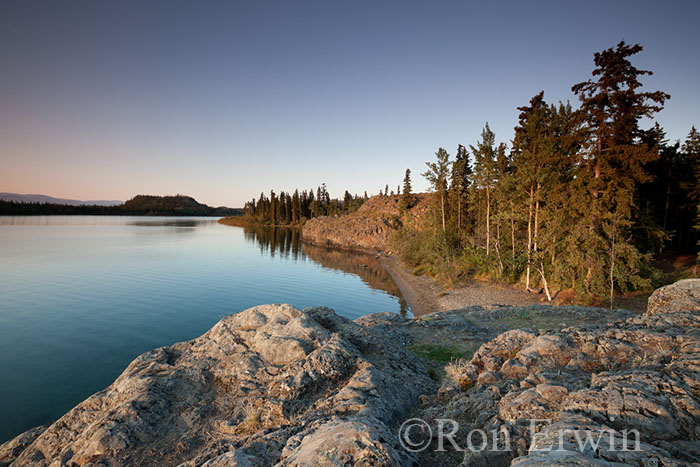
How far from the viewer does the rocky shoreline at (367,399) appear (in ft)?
10.9

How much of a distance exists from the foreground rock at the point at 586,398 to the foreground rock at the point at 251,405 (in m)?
1.16

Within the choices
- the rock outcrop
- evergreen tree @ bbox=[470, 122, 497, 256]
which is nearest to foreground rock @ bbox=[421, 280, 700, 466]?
evergreen tree @ bbox=[470, 122, 497, 256]

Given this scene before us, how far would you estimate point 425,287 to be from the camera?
34031 mm

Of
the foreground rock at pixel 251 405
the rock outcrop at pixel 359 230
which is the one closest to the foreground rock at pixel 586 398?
the foreground rock at pixel 251 405

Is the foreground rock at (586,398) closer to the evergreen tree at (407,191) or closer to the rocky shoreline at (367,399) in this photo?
the rocky shoreline at (367,399)

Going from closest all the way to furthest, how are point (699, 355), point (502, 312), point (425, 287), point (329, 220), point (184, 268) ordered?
point (699, 355), point (502, 312), point (425, 287), point (184, 268), point (329, 220)

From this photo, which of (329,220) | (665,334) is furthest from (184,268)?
(329,220)

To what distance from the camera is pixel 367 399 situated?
5297 millimetres

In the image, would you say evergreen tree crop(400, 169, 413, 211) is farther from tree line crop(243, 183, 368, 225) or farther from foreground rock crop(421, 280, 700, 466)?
foreground rock crop(421, 280, 700, 466)

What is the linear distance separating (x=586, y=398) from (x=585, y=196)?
837 inches

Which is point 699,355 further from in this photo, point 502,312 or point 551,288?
point 551,288

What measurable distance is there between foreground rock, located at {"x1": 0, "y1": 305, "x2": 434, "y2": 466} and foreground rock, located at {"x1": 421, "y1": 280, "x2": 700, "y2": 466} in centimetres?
116

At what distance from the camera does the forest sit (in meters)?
18.8

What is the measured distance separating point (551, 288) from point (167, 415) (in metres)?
28.5
